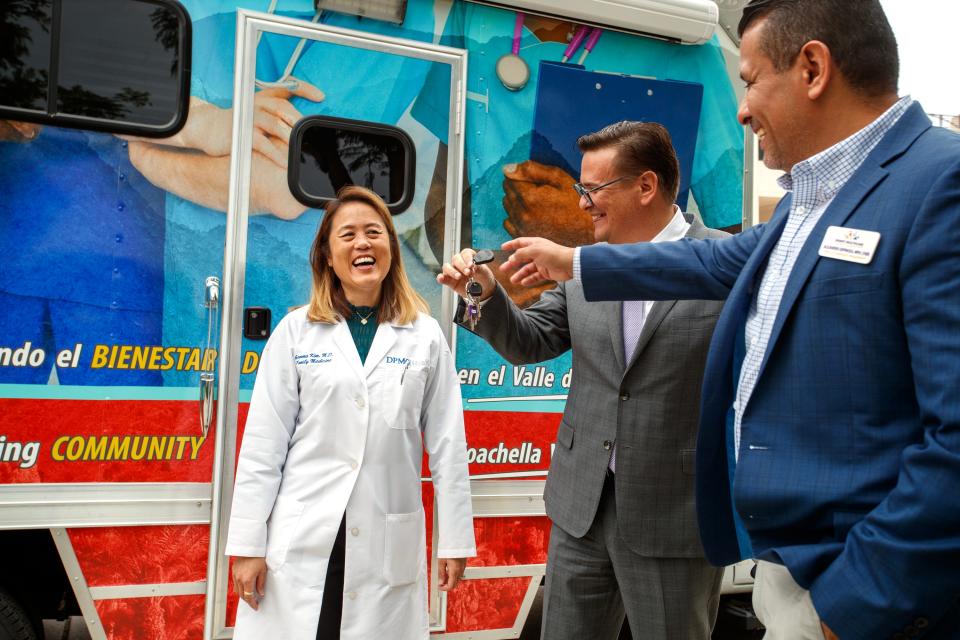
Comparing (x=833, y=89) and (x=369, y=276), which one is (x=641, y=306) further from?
(x=833, y=89)

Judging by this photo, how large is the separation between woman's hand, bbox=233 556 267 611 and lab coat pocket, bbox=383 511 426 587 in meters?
0.37

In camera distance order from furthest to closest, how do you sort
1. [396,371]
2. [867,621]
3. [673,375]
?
[396,371]
[673,375]
[867,621]

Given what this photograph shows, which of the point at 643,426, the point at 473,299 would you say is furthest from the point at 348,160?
the point at 643,426

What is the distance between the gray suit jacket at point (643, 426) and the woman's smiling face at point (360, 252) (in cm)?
44

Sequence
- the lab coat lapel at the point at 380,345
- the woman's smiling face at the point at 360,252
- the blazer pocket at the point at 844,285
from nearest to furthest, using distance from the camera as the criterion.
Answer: the blazer pocket at the point at 844,285, the lab coat lapel at the point at 380,345, the woman's smiling face at the point at 360,252

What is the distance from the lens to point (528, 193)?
338cm

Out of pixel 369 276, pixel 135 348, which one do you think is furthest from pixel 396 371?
pixel 135 348

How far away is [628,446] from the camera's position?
2338 millimetres

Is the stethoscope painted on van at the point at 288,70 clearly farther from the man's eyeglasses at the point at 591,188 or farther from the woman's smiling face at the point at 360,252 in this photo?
the man's eyeglasses at the point at 591,188

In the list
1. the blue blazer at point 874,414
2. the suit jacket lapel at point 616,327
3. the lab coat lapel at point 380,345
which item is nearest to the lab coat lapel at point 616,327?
the suit jacket lapel at point 616,327

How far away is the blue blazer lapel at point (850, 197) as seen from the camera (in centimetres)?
139

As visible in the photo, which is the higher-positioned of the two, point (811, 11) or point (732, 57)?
point (732, 57)

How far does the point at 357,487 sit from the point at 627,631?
263 centimetres

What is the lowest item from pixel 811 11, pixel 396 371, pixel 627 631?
pixel 627 631
